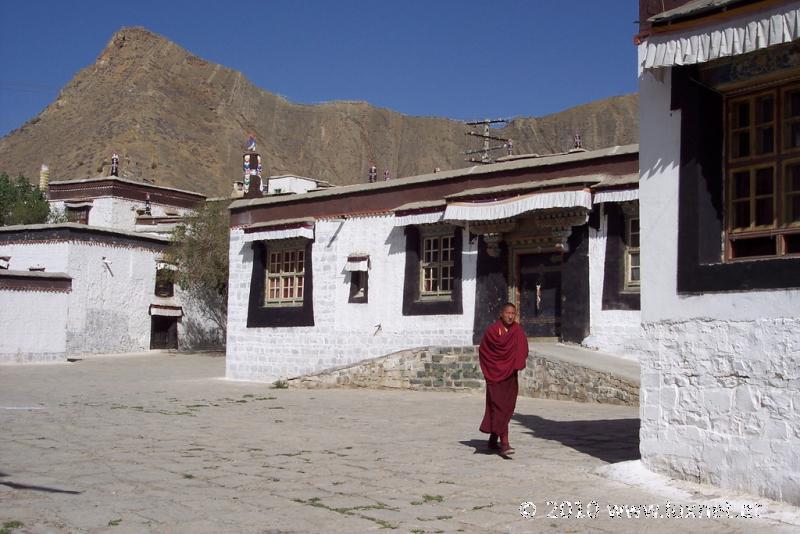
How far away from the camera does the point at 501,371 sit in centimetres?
903

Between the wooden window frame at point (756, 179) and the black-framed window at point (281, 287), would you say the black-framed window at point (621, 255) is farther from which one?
the wooden window frame at point (756, 179)

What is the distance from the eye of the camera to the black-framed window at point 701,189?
738 cm

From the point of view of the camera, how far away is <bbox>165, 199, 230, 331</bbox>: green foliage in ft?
107

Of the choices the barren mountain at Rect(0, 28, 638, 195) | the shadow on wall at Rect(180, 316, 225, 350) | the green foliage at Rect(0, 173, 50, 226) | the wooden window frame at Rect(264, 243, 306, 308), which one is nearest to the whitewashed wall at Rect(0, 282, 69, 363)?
the shadow on wall at Rect(180, 316, 225, 350)

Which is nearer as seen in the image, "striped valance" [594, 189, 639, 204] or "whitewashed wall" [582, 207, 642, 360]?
"striped valance" [594, 189, 639, 204]

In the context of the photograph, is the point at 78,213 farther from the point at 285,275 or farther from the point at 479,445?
the point at 479,445

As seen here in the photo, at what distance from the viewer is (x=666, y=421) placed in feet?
24.6

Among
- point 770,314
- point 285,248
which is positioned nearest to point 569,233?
point 285,248

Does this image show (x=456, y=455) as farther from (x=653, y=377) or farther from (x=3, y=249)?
(x=3, y=249)

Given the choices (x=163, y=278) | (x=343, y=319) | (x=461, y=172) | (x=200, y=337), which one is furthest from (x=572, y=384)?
(x=200, y=337)

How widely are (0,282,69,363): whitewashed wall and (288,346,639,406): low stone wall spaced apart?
578 inches

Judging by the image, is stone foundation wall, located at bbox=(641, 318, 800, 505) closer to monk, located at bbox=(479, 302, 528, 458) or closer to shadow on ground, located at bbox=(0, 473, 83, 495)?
monk, located at bbox=(479, 302, 528, 458)

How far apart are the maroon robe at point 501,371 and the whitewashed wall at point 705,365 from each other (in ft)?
5.23

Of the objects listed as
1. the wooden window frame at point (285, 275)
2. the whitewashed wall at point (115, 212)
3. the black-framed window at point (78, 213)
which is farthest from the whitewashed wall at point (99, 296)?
the black-framed window at point (78, 213)
